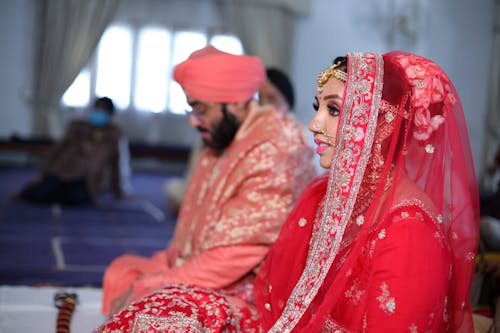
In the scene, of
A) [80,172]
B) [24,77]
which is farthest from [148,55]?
[80,172]

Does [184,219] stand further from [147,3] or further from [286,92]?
[147,3]

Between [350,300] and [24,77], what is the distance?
8782 mm

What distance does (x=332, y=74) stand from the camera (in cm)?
204

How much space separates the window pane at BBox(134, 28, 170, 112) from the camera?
10234mm

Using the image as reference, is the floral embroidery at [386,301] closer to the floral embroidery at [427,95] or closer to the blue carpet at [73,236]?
the floral embroidery at [427,95]

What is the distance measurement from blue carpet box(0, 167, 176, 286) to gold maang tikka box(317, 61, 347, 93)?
2334 mm

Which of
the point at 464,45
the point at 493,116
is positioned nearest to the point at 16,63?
the point at 464,45

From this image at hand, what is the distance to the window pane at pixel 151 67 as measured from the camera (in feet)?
33.6

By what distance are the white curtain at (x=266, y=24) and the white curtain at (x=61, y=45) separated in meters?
1.77

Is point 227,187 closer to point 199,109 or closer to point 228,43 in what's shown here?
point 199,109

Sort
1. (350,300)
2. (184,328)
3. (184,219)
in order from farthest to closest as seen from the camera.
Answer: (184,219)
(184,328)
(350,300)

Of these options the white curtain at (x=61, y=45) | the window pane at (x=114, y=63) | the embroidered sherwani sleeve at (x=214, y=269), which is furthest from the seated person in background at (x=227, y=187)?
the window pane at (x=114, y=63)

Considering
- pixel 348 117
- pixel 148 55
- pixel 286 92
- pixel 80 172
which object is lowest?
pixel 80 172

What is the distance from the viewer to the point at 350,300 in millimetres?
1904
